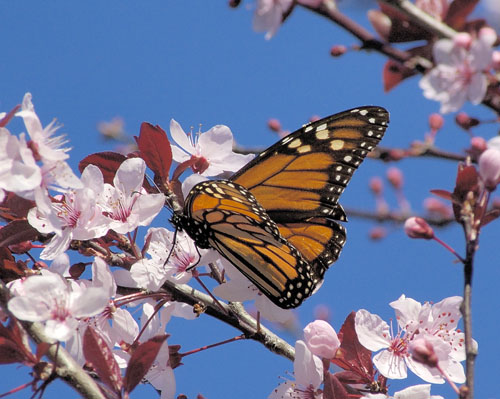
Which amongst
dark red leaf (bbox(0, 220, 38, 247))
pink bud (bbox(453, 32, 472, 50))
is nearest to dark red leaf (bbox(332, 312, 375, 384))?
pink bud (bbox(453, 32, 472, 50))

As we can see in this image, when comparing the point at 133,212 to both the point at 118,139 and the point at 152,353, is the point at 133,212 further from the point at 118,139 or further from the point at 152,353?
the point at 118,139

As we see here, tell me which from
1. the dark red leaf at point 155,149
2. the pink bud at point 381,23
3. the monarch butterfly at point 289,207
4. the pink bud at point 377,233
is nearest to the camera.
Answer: the pink bud at point 381,23

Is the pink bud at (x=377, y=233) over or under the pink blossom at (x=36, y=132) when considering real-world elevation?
over

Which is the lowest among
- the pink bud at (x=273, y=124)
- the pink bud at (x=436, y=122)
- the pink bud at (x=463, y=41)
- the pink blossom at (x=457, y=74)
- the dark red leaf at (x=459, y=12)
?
the pink blossom at (x=457, y=74)

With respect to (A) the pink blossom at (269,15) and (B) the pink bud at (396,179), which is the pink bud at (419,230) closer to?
(A) the pink blossom at (269,15)

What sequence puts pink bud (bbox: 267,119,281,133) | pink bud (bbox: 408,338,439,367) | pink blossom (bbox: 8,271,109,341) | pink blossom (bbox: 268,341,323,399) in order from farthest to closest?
pink bud (bbox: 267,119,281,133) → pink blossom (bbox: 268,341,323,399) → pink blossom (bbox: 8,271,109,341) → pink bud (bbox: 408,338,439,367)

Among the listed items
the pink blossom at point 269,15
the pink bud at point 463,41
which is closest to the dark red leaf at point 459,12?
the pink bud at point 463,41

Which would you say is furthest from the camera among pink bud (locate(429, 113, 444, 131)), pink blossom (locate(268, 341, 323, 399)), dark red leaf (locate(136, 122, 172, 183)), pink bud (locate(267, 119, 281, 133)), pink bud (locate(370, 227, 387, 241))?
pink bud (locate(370, 227, 387, 241))

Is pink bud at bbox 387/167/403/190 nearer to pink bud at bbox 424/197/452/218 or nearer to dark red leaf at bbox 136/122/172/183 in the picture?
pink bud at bbox 424/197/452/218
